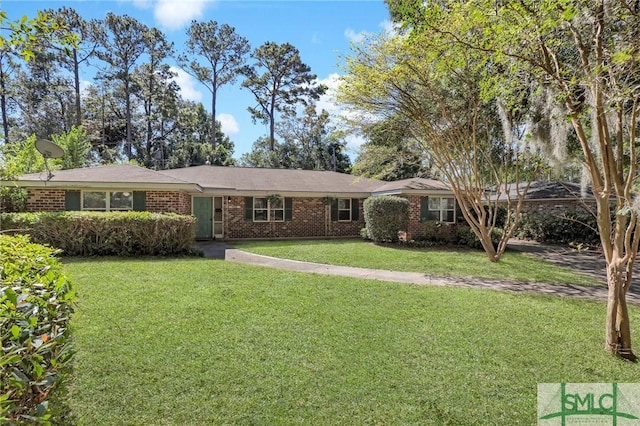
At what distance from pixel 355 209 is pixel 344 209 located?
1.97 feet

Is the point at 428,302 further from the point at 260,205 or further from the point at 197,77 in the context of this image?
the point at 197,77

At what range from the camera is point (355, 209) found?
17.6m

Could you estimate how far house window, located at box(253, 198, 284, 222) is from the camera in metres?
16.2

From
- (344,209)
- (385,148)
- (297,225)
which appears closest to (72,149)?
(297,225)

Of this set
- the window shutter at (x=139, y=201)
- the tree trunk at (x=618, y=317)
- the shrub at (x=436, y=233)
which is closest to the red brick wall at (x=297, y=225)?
the shrub at (x=436, y=233)

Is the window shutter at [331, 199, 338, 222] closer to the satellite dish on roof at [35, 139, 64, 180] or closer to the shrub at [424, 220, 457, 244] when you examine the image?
the shrub at [424, 220, 457, 244]

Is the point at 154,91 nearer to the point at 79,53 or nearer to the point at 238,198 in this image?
the point at 79,53

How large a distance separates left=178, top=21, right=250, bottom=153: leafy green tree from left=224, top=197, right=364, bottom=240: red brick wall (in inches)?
695

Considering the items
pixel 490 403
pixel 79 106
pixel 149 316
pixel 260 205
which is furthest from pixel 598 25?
pixel 79 106

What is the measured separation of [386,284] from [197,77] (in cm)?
3170

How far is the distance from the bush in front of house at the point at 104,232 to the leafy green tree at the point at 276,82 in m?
24.5

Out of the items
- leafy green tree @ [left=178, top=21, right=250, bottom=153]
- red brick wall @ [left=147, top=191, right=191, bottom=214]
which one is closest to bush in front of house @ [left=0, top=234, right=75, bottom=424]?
red brick wall @ [left=147, top=191, right=191, bottom=214]

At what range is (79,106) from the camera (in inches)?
1181

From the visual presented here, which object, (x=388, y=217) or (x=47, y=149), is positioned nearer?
(x=47, y=149)
